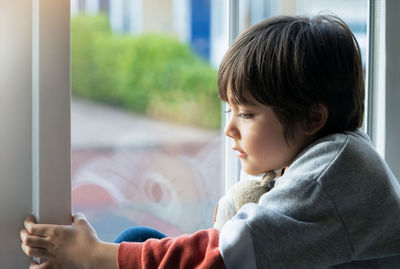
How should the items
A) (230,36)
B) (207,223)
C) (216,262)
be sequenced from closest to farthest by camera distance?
(216,262) < (230,36) < (207,223)

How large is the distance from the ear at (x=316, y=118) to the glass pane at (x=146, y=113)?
39cm

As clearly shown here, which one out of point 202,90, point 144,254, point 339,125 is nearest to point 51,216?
point 144,254

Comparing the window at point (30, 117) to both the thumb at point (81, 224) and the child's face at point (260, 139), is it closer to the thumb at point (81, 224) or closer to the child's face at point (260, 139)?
the thumb at point (81, 224)

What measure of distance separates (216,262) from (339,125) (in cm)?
36

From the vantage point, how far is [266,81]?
2.60 ft

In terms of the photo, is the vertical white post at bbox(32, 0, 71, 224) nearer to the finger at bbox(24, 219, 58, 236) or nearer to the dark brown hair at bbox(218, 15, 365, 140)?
the finger at bbox(24, 219, 58, 236)

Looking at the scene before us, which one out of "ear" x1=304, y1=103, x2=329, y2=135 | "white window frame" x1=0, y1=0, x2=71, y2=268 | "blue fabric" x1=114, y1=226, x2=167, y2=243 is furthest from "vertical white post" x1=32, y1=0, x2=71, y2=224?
"ear" x1=304, y1=103, x2=329, y2=135

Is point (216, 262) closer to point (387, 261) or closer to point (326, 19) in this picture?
point (387, 261)

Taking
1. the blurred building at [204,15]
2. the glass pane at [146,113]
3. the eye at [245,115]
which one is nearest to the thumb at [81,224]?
the glass pane at [146,113]

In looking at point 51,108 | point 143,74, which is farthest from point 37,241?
point 143,74

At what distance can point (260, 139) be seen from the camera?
83cm

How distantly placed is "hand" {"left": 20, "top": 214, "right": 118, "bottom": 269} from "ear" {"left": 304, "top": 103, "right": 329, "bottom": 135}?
41 centimetres

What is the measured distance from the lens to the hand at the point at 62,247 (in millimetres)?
732

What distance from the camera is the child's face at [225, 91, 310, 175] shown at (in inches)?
32.3
